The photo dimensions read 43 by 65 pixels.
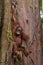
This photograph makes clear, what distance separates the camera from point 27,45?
2.86 feet

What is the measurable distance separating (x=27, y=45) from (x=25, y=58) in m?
0.06

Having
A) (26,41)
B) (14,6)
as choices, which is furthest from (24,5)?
(26,41)

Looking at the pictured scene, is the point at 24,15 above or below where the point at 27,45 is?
above

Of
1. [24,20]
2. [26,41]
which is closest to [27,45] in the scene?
[26,41]

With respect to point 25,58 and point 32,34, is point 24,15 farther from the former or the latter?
point 25,58

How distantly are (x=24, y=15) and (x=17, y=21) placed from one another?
4 cm

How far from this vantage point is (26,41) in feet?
2.86

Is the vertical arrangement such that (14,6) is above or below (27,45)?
above

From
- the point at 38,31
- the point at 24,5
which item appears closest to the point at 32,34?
the point at 38,31

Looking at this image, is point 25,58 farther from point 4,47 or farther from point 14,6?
point 14,6

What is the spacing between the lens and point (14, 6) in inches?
34.7

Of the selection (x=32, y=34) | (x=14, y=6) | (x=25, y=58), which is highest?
(x=14, y=6)

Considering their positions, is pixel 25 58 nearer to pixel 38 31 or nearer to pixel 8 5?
pixel 38 31

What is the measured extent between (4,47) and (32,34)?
0.50 feet
